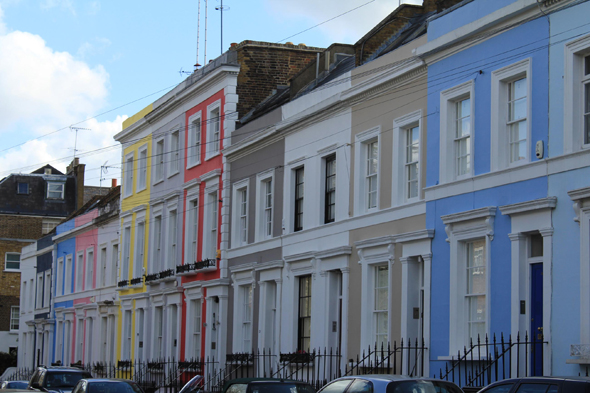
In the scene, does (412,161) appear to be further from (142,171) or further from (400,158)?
(142,171)

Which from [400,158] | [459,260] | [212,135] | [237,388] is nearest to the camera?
[237,388]

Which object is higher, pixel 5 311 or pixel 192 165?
pixel 192 165

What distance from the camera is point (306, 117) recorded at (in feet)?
86.3

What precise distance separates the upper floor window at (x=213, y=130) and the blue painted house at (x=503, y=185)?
43.0 ft

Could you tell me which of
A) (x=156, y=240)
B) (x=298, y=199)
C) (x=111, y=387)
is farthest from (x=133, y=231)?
(x=111, y=387)

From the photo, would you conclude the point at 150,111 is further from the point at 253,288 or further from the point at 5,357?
the point at 5,357

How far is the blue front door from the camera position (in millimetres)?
16781

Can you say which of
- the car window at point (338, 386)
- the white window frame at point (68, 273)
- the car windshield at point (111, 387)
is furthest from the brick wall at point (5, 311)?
the car window at point (338, 386)

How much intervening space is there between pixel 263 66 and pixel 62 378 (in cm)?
1397

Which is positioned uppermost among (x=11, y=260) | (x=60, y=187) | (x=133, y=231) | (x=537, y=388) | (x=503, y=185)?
(x=60, y=187)

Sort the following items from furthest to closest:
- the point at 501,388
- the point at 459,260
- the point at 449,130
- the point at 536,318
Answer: the point at 449,130 < the point at 459,260 < the point at 536,318 < the point at 501,388

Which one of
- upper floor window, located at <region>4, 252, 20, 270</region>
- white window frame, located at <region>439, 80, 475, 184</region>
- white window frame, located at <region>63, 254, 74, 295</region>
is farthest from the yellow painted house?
upper floor window, located at <region>4, 252, 20, 270</region>

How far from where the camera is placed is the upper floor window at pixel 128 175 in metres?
41.8

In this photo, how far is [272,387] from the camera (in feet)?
51.5
